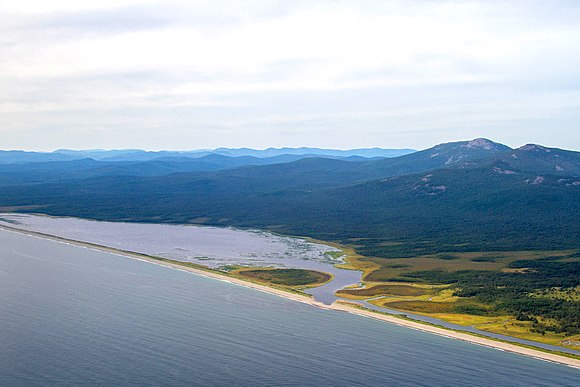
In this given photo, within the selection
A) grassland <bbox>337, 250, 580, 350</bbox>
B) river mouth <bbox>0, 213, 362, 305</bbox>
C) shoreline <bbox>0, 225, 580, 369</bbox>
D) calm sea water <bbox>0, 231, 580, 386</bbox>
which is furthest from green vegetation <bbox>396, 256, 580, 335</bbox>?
river mouth <bbox>0, 213, 362, 305</bbox>

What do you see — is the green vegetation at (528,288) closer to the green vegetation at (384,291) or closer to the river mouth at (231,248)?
the green vegetation at (384,291)

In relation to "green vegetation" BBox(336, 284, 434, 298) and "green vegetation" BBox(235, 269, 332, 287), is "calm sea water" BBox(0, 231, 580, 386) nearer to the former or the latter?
"green vegetation" BBox(235, 269, 332, 287)

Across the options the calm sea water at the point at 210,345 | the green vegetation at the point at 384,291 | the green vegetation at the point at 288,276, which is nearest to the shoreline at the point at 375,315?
the calm sea water at the point at 210,345

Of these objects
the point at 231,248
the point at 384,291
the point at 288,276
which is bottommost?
the point at 384,291

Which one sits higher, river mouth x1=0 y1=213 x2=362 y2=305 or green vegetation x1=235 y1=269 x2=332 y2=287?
river mouth x1=0 y1=213 x2=362 y2=305

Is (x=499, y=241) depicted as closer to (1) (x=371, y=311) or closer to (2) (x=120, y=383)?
(1) (x=371, y=311)

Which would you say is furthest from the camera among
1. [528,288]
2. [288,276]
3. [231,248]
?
[231,248]

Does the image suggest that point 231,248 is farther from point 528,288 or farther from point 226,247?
point 528,288

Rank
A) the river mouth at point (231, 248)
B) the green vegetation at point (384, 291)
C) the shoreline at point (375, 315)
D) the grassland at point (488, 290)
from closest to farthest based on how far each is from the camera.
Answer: the shoreline at point (375, 315) → the grassland at point (488, 290) → the green vegetation at point (384, 291) → the river mouth at point (231, 248)

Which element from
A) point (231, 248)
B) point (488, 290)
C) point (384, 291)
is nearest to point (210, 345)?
point (384, 291)
